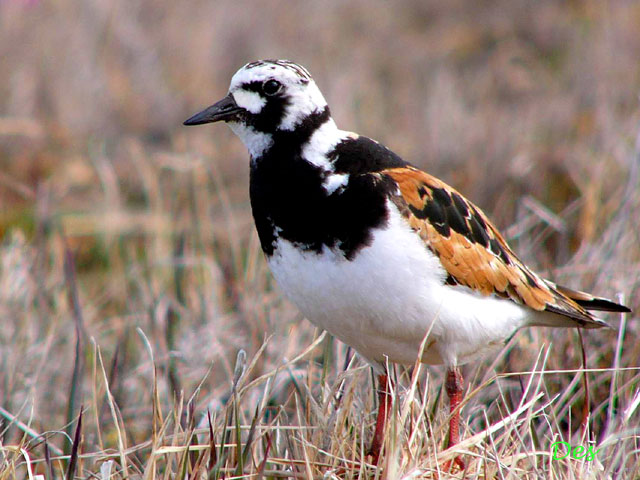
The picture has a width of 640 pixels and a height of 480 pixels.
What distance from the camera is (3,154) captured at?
7.57 metres

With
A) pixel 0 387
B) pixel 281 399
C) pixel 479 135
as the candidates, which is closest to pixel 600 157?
pixel 479 135

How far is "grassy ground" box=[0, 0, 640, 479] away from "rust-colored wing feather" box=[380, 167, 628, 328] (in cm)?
23

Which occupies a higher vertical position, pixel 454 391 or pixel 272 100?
pixel 272 100

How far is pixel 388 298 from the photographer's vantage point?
10.1 ft

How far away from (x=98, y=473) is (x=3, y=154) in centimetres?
495

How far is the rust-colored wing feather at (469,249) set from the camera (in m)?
3.29

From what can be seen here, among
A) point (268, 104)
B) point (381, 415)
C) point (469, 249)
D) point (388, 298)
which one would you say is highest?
point (268, 104)

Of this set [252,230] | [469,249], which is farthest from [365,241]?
[252,230]

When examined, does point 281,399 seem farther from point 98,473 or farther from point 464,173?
point 464,173

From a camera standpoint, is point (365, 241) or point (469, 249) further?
point (469, 249)

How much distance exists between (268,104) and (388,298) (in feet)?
2.64

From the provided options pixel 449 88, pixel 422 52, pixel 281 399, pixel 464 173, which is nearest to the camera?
pixel 281 399

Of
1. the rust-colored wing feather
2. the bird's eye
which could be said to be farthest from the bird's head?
the rust-colored wing feather

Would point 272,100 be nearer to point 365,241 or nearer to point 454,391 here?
point 365,241
